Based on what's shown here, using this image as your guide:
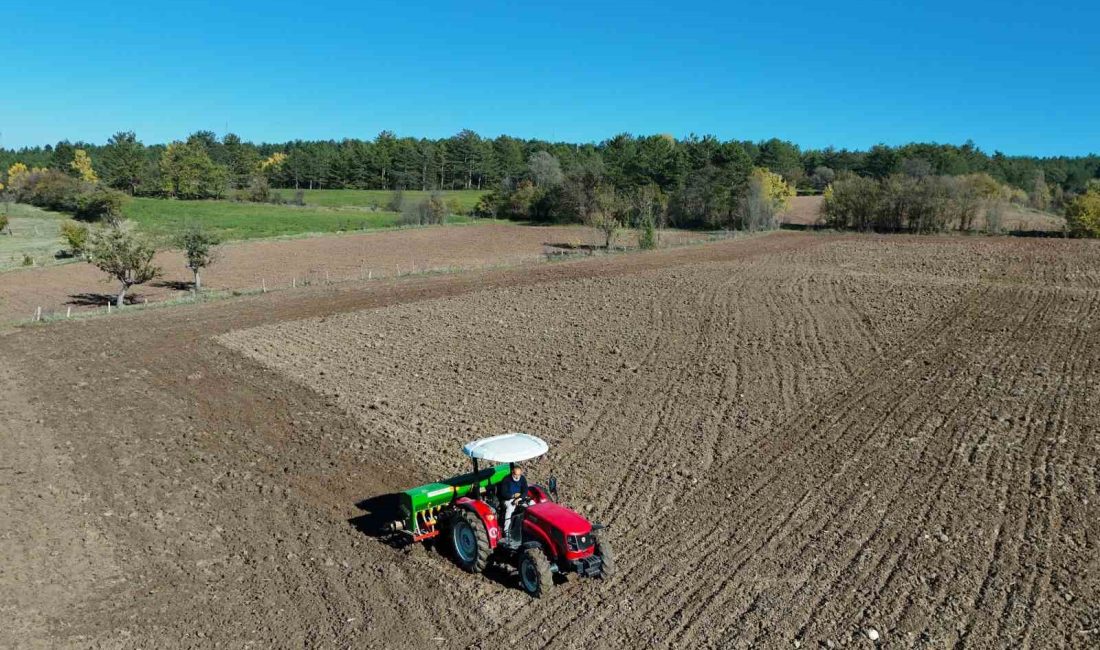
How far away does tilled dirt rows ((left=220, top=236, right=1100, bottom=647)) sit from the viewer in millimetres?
10328

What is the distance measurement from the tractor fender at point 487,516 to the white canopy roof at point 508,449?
685 millimetres

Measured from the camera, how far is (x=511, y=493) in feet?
36.3

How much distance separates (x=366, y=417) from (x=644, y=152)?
8368 centimetres

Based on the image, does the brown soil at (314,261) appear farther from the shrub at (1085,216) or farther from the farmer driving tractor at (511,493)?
the farmer driving tractor at (511,493)

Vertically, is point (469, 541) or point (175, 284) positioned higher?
point (469, 541)

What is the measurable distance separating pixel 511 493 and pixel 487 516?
46cm

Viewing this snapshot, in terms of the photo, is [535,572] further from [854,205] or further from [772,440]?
[854,205]

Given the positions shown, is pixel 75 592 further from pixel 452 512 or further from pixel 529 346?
pixel 529 346

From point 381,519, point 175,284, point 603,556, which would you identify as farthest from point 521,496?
point 175,284

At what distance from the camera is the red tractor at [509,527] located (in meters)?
10.4

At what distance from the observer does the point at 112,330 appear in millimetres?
27938

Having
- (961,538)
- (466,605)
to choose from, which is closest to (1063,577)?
(961,538)

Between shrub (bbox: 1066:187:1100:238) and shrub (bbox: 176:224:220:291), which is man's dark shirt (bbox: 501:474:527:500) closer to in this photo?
shrub (bbox: 176:224:220:291)

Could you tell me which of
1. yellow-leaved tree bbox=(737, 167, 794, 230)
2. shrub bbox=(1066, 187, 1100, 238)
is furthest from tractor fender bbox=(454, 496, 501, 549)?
yellow-leaved tree bbox=(737, 167, 794, 230)
